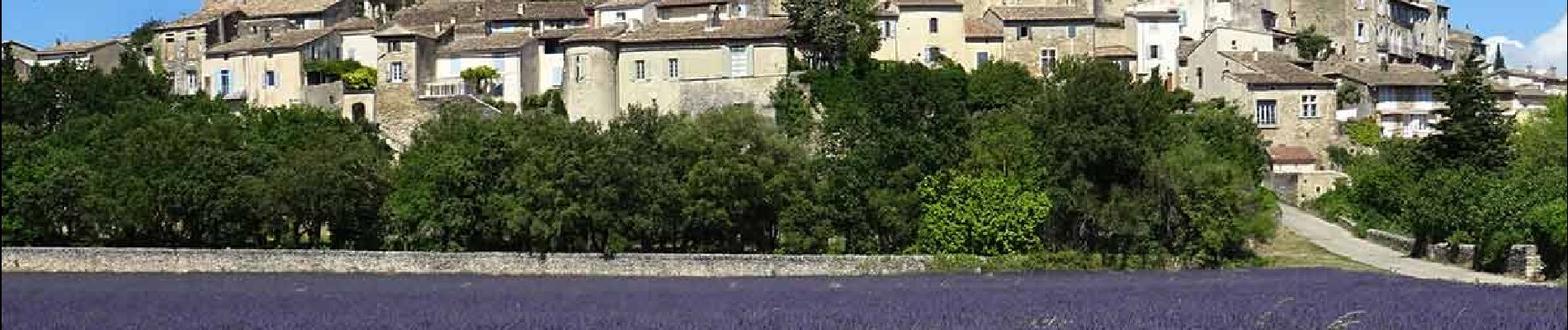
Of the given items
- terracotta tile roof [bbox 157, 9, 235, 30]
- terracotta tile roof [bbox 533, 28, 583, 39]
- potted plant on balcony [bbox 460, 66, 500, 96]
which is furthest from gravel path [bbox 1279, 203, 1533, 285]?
terracotta tile roof [bbox 157, 9, 235, 30]

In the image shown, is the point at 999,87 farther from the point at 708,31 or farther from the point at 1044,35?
the point at 708,31

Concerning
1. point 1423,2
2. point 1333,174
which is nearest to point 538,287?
point 1333,174

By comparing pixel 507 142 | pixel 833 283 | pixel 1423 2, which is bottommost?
pixel 833 283

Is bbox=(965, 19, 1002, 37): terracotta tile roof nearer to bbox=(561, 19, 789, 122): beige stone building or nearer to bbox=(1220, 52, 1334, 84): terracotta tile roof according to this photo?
bbox=(561, 19, 789, 122): beige stone building

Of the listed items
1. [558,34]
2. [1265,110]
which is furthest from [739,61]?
[1265,110]

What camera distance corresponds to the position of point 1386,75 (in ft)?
239

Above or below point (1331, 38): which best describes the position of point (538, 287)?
below

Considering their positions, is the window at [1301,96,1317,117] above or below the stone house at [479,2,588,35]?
below

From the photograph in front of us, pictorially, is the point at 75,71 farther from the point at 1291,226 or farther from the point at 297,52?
the point at 1291,226

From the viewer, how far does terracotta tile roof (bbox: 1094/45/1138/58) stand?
67.2m

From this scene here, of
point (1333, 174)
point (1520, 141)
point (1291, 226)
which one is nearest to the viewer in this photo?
point (1520, 141)

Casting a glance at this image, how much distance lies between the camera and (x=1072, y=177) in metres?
43.6

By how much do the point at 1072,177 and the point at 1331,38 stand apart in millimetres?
40939

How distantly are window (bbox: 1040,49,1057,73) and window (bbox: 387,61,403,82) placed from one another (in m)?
22.7
